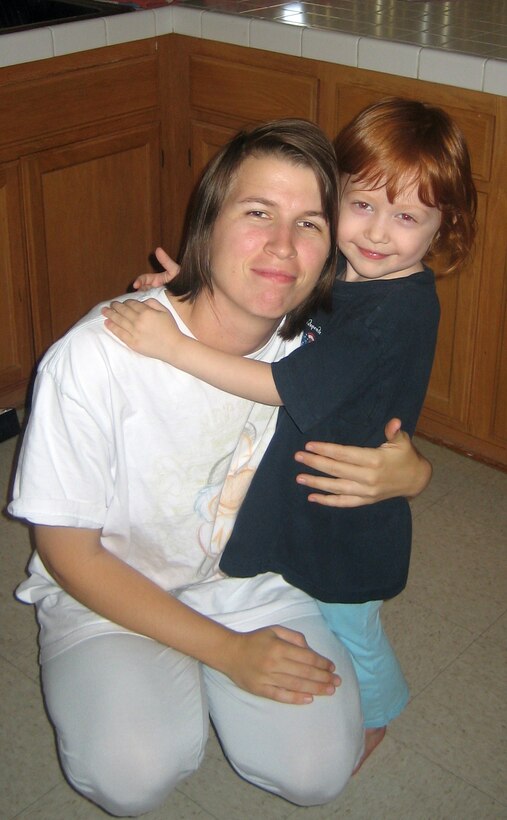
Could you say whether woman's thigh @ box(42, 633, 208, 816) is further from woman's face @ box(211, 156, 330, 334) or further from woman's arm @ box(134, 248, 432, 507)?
woman's face @ box(211, 156, 330, 334)

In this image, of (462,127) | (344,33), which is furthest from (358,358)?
(344,33)

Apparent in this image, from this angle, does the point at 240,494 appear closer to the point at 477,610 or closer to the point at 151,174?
the point at 477,610

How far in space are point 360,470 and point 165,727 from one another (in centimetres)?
41

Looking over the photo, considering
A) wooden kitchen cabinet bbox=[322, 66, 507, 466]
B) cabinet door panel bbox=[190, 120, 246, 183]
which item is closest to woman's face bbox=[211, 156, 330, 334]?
wooden kitchen cabinet bbox=[322, 66, 507, 466]

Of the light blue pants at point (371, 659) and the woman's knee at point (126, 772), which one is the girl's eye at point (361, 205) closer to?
the light blue pants at point (371, 659)

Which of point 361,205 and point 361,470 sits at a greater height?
point 361,205

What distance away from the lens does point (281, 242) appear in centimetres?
117

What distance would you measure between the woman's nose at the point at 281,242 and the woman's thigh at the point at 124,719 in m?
0.54

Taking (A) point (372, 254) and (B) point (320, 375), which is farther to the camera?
(A) point (372, 254)

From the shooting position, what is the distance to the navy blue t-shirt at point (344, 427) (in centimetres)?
122

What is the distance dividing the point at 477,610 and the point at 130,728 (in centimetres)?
82

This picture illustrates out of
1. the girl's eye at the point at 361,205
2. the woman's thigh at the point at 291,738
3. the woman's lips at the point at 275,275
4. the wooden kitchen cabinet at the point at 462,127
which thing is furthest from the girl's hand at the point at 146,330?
the wooden kitchen cabinet at the point at 462,127

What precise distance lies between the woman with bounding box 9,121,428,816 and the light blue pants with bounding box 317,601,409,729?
0.07 m

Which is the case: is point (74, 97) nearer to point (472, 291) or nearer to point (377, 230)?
point (472, 291)
